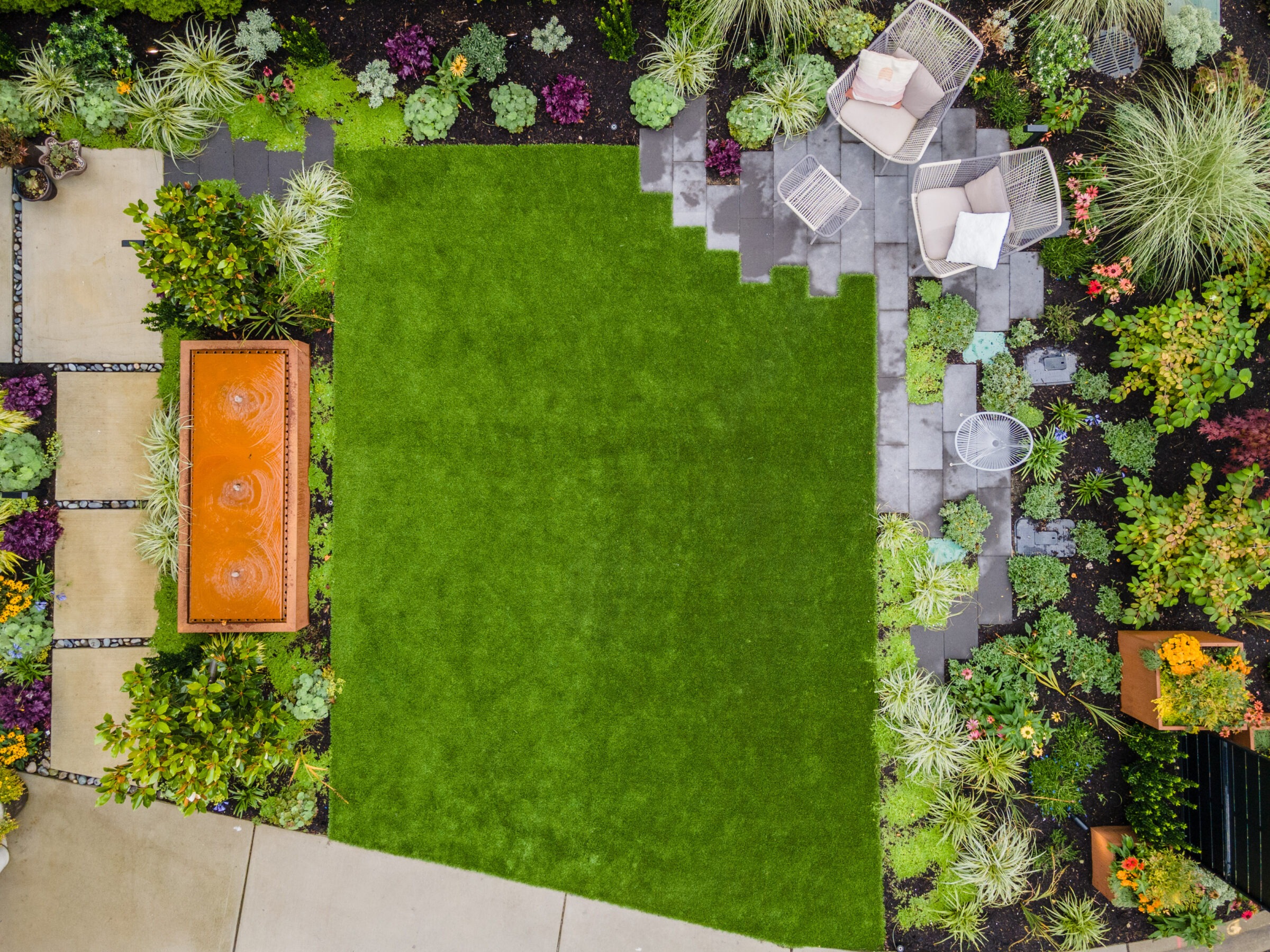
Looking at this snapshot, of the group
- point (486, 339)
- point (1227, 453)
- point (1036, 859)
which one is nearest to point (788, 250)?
point (486, 339)

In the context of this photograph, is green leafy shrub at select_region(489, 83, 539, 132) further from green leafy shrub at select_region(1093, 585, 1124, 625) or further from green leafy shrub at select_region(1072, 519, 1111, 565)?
green leafy shrub at select_region(1093, 585, 1124, 625)

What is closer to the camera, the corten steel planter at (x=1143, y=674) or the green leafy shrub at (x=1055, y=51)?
the corten steel planter at (x=1143, y=674)

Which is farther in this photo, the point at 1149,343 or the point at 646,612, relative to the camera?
the point at 646,612

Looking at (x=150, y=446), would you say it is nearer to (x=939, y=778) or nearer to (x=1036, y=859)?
(x=939, y=778)

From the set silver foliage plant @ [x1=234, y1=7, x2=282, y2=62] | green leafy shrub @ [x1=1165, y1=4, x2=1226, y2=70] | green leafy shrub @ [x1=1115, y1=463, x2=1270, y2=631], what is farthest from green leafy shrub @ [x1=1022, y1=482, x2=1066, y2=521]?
silver foliage plant @ [x1=234, y1=7, x2=282, y2=62]

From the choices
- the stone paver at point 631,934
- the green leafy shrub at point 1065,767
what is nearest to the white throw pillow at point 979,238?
the green leafy shrub at point 1065,767

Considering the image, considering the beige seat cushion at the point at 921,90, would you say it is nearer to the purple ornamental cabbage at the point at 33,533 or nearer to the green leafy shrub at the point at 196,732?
the green leafy shrub at the point at 196,732
